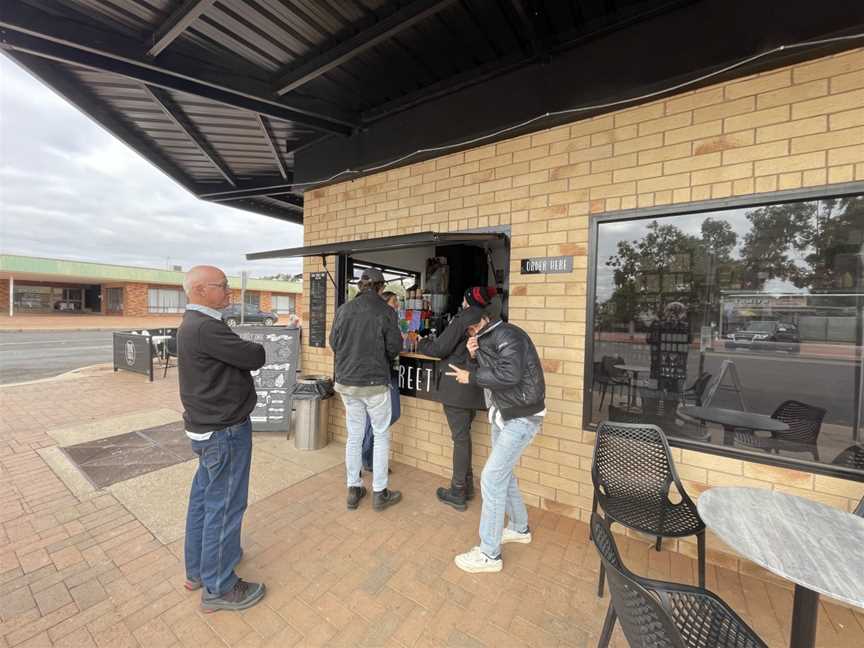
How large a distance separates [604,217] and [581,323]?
83 centimetres

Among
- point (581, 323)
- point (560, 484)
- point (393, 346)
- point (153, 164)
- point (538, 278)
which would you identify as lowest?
point (560, 484)

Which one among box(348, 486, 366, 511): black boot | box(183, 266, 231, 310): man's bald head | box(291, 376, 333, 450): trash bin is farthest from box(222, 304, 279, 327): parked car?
box(183, 266, 231, 310): man's bald head

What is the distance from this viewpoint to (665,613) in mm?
1019

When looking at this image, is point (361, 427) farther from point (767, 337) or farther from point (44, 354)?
point (44, 354)

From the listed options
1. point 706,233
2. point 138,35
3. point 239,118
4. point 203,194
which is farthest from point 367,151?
point 203,194

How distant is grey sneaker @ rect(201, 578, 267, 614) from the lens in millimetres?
2078

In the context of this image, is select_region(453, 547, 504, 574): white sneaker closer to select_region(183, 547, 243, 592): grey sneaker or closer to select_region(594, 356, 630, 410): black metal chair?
select_region(594, 356, 630, 410): black metal chair

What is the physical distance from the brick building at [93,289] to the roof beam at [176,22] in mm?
23313

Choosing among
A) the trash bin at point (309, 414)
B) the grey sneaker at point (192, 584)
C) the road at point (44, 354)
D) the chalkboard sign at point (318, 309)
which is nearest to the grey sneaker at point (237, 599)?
the grey sneaker at point (192, 584)

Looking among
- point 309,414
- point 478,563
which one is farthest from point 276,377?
point 478,563

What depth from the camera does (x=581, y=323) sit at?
2.95 meters

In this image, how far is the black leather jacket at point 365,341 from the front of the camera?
3.11 meters

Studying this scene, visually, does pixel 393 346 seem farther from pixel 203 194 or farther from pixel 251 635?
pixel 203 194

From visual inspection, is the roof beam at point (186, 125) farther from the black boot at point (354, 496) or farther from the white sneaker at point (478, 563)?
the white sneaker at point (478, 563)
